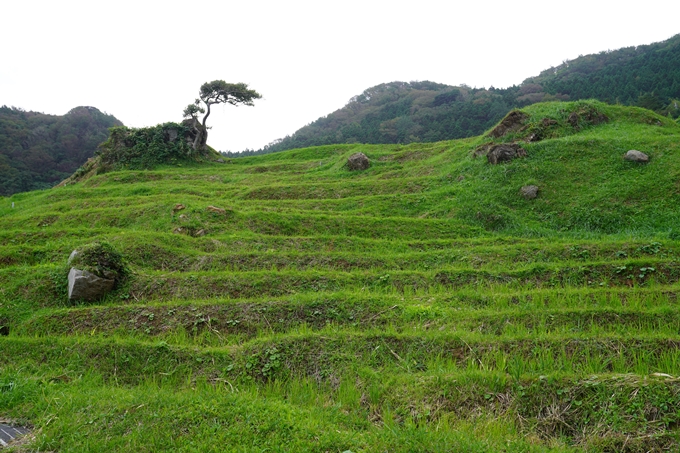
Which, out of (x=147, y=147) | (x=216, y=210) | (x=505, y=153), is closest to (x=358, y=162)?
(x=505, y=153)

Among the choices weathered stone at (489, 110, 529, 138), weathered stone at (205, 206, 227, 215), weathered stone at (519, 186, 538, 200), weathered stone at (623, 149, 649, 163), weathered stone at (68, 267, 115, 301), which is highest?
weathered stone at (489, 110, 529, 138)

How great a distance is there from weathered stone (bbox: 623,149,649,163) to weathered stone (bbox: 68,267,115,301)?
59.7 ft

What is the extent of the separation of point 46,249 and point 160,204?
4.54 meters

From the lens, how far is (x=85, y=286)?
320 inches

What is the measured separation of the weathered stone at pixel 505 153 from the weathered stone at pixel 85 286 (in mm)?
15896

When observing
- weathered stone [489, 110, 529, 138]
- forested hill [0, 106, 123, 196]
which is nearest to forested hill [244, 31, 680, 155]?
weathered stone [489, 110, 529, 138]

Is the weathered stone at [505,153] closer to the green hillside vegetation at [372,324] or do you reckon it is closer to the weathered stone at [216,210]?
the green hillside vegetation at [372,324]

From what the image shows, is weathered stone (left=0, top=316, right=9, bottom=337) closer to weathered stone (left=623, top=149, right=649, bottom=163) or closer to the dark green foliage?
weathered stone (left=623, top=149, right=649, bottom=163)

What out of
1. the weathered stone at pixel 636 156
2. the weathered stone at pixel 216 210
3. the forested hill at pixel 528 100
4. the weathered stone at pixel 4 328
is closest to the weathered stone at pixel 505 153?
the weathered stone at pixel 636 156

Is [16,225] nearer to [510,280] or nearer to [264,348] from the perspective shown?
[264,348]

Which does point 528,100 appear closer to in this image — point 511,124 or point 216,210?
point 511,124

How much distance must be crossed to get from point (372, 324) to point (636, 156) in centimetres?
1395

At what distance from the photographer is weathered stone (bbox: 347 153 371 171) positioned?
924 inches

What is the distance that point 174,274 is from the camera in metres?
9.19
